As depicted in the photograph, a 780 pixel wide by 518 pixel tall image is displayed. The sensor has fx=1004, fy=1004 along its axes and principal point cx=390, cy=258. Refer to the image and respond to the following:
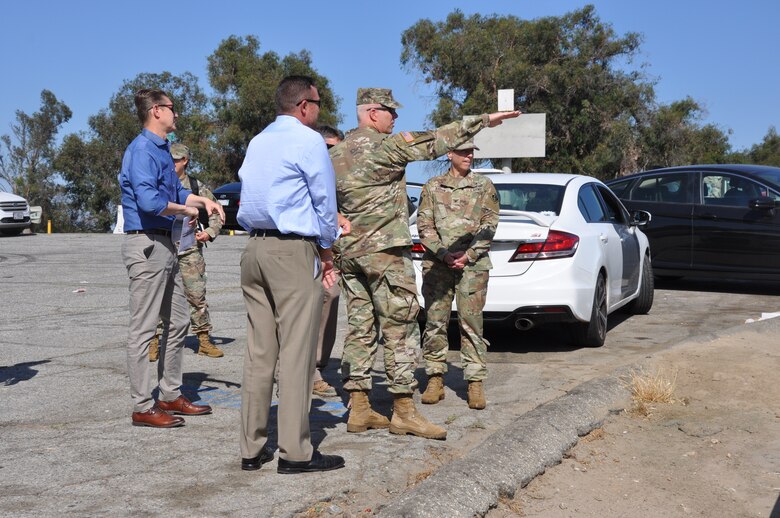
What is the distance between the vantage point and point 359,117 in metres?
5.87

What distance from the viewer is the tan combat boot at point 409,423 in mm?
5590

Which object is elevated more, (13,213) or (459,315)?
(13,213)

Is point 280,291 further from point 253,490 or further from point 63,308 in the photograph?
point 63,308

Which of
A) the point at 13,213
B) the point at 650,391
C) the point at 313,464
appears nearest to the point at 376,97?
the point at 313,464

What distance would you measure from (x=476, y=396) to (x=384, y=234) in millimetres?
1420

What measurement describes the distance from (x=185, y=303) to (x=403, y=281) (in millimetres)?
1523

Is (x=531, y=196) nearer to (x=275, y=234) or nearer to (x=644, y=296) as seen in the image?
(x=644, y=296)

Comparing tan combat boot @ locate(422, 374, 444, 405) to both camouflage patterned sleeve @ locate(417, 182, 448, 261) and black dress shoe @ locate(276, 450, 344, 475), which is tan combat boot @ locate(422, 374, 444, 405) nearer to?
camouflage patterned sleeve @ locate(417, 182, 448, 261)

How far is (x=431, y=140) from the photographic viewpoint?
215 inches

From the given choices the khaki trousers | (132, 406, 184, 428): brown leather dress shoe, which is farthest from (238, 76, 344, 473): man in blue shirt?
the khaki trousers

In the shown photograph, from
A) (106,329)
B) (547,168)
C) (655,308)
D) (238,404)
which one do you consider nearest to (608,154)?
(547,168)

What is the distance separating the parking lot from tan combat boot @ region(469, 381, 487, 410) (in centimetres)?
7

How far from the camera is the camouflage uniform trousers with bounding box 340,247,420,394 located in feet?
18.7

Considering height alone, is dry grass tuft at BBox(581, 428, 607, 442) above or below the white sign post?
below
